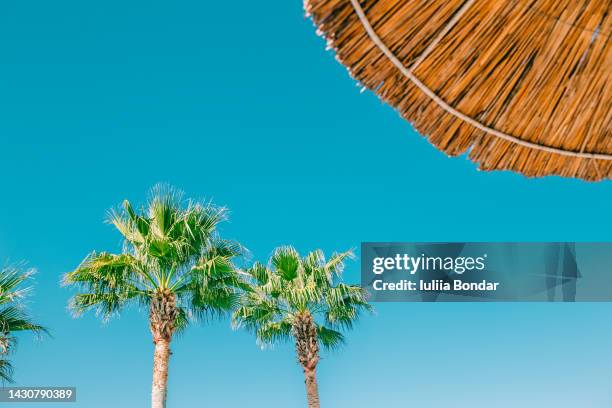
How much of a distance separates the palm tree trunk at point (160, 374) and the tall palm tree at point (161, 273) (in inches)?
0.7

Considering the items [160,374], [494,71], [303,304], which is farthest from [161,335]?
[494,71]

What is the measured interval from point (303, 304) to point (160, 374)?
445 centimetres

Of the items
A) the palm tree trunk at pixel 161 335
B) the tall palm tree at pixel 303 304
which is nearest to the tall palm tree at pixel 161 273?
the palm tree trunk at pixel 161 335

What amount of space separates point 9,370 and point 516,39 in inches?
522

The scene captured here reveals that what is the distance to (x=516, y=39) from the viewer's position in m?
2.30

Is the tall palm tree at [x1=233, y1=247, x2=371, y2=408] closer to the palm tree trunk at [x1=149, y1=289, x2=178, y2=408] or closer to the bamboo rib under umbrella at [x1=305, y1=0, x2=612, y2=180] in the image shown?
the palm tree trunk at [x1=149, y1=289, x2=178, y2=408]

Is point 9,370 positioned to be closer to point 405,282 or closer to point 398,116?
point 405,282

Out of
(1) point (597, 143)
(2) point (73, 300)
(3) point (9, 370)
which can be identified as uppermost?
(2) point (73, 300)

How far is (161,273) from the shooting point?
12914 millimetres

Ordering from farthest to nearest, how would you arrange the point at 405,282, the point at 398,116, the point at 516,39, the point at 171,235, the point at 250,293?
the point at 405,282
the point at 250,293
the point at 171,235
the point at 398,116
the point at 516,39

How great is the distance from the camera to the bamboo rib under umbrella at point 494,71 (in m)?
2.18

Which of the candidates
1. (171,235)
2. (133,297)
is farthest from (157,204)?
(133,297)

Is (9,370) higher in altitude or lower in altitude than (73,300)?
lower

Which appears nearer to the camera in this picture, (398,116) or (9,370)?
(398,116)
